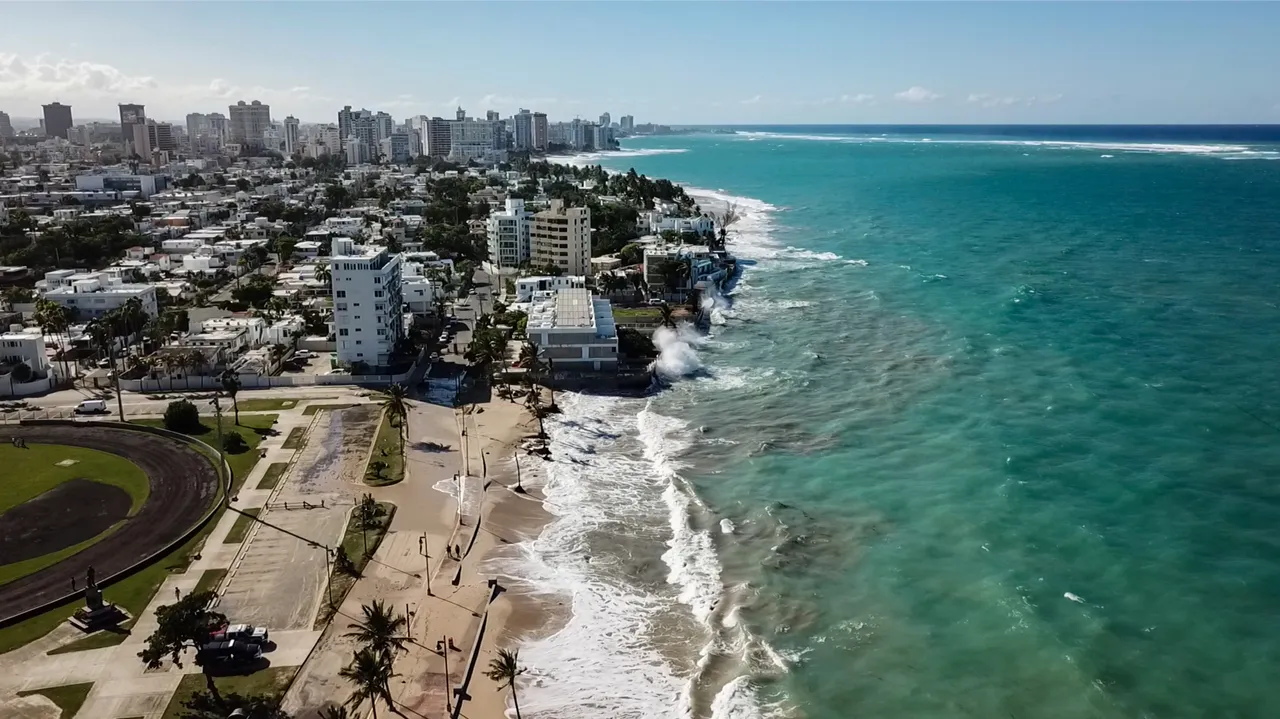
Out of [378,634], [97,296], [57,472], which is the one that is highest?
[97,296]

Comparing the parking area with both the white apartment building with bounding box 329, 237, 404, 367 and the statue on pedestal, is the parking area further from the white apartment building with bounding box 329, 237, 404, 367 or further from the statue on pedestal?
the white apartment building with bounding box 329, 237, 404, 367

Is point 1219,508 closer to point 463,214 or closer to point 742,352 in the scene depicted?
point 742,352

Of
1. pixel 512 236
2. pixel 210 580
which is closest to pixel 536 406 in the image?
pixel 210 580

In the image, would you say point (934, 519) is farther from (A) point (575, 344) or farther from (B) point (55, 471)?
(B) point (55, 471)

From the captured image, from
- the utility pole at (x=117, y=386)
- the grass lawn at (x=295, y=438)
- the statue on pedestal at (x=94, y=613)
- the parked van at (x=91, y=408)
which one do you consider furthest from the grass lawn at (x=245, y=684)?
the parked van at (x=91, y=408)

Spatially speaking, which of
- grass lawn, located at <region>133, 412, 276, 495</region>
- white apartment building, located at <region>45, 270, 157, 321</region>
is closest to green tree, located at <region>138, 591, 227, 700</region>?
grass lawn, located at <region>133, 412, 276, 495</region>

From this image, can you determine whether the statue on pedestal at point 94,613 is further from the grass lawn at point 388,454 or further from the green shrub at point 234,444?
the green shrub at point 234,444
